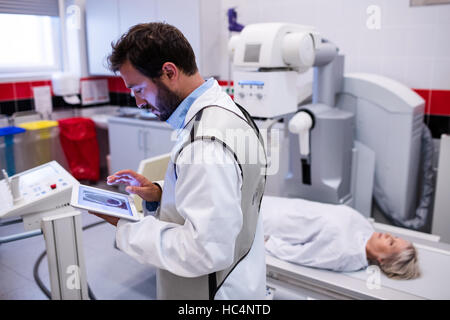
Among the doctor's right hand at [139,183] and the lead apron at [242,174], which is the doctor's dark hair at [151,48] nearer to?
the lead apron at [242,174]

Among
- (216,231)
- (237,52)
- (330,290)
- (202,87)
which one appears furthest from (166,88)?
(330,290)

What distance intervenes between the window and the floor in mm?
1318

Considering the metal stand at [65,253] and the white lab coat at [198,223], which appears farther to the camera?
the metal stand at [65,253]

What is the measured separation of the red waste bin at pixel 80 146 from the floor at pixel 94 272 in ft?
Result: 3.42

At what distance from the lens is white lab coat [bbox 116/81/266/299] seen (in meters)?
0.85

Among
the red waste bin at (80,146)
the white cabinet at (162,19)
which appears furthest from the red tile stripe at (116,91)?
the red waste bin at (80,146)

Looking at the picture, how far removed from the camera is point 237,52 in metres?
1.95

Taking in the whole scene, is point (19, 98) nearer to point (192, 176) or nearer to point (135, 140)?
point (135, 140)

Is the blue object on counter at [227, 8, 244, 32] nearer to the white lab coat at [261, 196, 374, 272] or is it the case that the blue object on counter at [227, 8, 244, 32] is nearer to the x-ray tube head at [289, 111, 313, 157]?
the x-ray tube head at [289, 111, 313, 157]

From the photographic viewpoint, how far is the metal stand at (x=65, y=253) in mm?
1562

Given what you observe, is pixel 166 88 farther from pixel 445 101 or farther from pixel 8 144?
pixel 8 144

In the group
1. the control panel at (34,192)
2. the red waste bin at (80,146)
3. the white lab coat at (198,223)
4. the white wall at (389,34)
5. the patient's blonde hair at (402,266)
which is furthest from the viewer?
the red waste bin at (80,146)

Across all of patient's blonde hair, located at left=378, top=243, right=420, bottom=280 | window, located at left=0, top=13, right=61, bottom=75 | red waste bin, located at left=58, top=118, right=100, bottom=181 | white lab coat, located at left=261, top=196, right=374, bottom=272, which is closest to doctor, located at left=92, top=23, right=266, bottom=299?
white lab coat, located at left=261, top=196, right=374, bottom=272

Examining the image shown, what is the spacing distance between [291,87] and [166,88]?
3.65 ft
